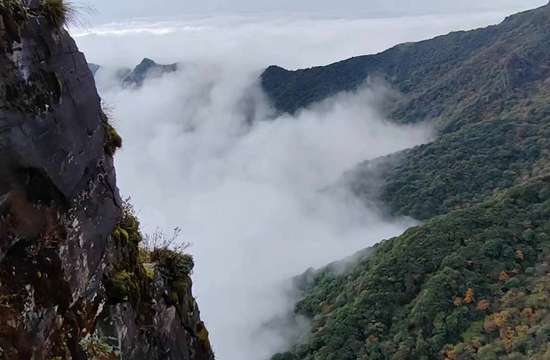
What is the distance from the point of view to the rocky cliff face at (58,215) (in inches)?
210

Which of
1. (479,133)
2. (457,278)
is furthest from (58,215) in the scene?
(479,133)

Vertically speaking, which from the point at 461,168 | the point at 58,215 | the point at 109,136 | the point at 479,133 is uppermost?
the point at 479,133

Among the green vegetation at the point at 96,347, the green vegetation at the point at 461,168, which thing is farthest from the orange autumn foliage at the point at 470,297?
the green vegetation at the point at 96,347

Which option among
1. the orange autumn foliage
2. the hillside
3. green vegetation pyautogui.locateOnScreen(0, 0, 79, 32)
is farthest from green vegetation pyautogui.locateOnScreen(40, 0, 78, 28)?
the orange autumn foliage

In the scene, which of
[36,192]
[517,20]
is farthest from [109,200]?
[517,20]

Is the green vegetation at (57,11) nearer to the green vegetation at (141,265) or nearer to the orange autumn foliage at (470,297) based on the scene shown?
the green vegetation at (141,265)

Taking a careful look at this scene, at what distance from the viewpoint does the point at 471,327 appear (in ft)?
182

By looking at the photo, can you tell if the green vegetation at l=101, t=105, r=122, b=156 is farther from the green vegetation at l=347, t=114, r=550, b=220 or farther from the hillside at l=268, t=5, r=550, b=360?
the green vegetation at l=347, t=114, r=550, b=220

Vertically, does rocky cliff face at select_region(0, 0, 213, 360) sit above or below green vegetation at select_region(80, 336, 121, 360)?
above

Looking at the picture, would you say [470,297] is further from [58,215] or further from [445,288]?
[58,215]

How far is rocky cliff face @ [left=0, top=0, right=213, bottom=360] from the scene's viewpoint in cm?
534

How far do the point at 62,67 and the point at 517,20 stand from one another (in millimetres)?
224496

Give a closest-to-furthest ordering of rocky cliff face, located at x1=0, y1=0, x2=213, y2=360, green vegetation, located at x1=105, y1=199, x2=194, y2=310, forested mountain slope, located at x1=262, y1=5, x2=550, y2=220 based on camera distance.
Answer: rocky cliff face, located at x1=0, y1=0, x2=213, y2=360
green vegetation, located at x1=105, y1=199, x2=194, y2=310
forested mountain slope, located at x1=262, y1=5, x2=550, y2=220

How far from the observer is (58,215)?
6.17 meters
